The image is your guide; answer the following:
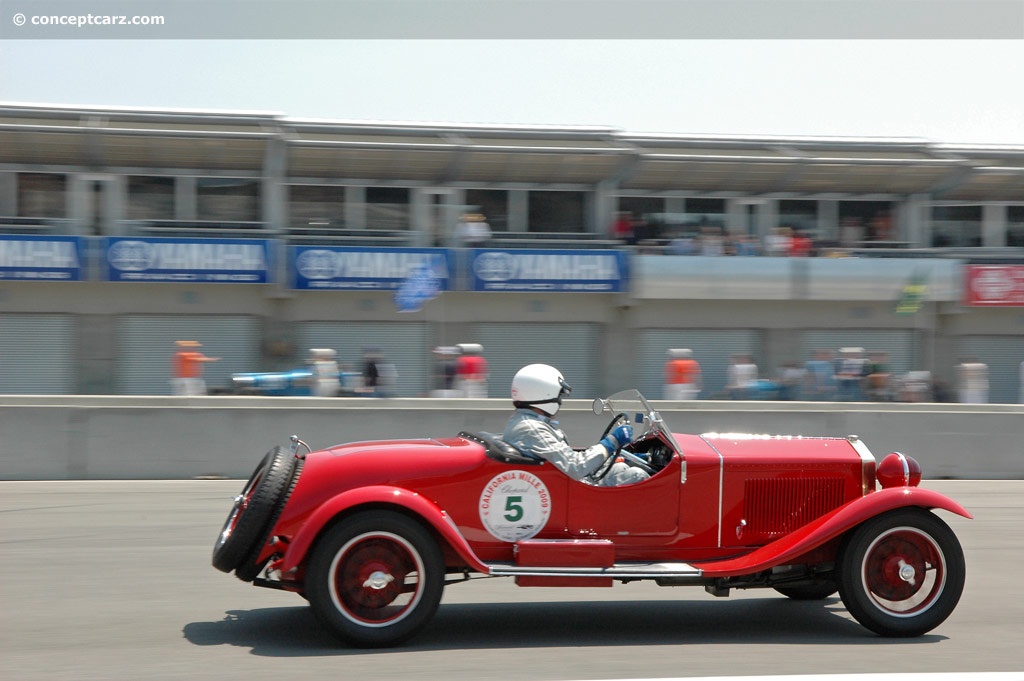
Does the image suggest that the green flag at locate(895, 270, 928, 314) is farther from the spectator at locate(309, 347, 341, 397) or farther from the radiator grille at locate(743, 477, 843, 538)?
the radiator grille at locate(743, 477, 843, 538)

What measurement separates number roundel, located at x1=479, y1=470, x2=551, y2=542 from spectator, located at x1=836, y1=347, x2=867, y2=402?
15.8 m

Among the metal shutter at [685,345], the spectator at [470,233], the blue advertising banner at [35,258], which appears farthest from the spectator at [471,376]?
the blue advertising banner at [35,258]

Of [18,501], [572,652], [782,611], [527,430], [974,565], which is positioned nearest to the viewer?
[572,652]

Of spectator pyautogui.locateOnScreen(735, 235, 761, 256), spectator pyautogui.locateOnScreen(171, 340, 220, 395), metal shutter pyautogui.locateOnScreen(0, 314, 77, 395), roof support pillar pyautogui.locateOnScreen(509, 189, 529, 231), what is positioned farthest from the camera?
roof support pillar pyautogui.locateOnScreen(509, 189, 529, 231)

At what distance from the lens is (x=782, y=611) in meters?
6.40

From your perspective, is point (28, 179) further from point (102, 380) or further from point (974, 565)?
point (974, 565)

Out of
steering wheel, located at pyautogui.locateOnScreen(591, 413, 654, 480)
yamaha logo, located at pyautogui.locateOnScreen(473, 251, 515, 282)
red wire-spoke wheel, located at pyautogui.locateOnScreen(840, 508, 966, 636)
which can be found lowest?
red wire-spoke wheel, located at pyautogui.locateOnScreen(840, 508, 966, 636)

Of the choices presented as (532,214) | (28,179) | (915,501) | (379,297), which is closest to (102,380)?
(28,179)

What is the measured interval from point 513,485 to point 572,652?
0.89 meters

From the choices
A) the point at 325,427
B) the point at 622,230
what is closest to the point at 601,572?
the point at 325,427

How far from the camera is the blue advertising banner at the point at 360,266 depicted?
2269 centimetres

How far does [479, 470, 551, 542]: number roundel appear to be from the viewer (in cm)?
565

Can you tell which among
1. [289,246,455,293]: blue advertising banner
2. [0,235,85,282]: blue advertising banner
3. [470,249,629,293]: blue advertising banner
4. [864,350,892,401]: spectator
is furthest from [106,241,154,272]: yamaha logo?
[864,350,892,401]: spectator

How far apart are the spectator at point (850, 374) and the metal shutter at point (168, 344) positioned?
12.0 metres
